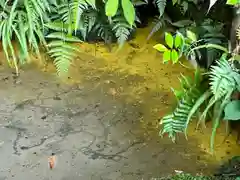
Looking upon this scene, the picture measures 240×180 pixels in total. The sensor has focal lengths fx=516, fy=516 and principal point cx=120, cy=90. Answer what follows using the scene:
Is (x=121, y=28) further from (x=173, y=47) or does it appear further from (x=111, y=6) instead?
(x=173, y=47)

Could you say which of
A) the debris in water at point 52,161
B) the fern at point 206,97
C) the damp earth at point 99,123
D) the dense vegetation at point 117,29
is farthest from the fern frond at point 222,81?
the debris in water at point 52,161

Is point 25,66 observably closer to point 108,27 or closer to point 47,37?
point 47,37

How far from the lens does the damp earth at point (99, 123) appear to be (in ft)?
7.92

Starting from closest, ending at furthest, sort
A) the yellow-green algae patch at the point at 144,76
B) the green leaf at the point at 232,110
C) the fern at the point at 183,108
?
the green leaf at the point at 232,110, the fern at the point at 183,108, the yellow-green algae patch at the point at 144,76

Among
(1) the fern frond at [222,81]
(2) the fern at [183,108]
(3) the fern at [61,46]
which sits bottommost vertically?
(2) the fern at [183,108]

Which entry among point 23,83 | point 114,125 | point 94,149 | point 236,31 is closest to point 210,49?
point 236,31

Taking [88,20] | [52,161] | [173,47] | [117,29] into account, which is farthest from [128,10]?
[52,161]

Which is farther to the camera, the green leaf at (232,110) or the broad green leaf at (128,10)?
the broad green leaf at (128,10)

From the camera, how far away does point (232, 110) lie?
2135 mm

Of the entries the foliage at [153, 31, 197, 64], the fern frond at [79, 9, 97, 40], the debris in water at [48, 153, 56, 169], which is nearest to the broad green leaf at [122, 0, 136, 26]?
the fern frond at [79, 9, 97, 40]

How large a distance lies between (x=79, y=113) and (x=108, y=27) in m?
0.66

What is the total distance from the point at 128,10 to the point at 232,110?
92 centimetres

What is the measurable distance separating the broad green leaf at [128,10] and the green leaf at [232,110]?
87 centimetres

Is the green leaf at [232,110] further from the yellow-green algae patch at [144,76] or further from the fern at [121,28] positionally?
the fern at [121,28]
